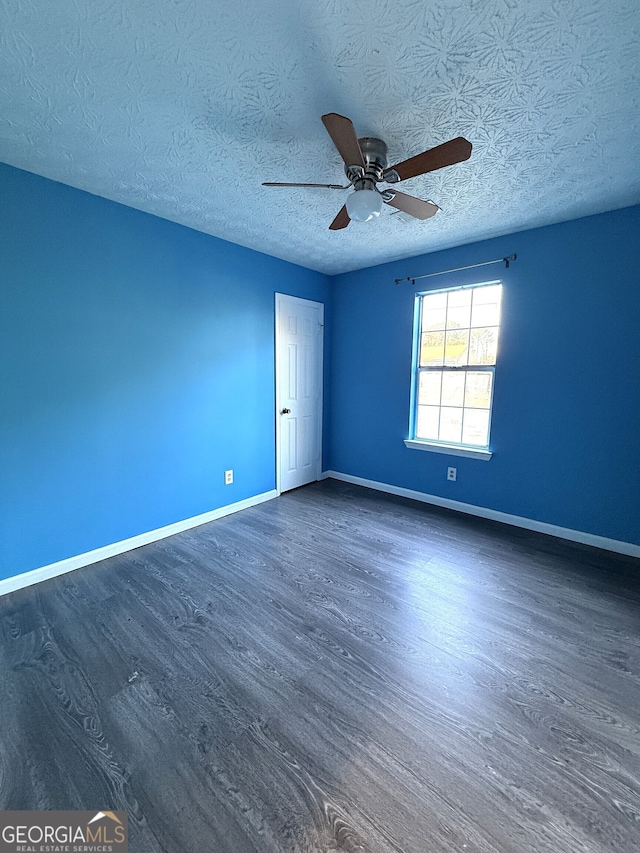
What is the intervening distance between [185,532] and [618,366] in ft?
12.1

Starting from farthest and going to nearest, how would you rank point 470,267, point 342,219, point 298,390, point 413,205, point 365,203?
point 298,390 → point 470,267 → point 342,219 → point 413,205 → point 365,203

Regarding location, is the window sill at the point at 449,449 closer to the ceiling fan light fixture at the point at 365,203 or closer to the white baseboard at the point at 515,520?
the white baseboard at the point at 515,520

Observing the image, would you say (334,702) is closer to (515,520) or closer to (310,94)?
(515,520)

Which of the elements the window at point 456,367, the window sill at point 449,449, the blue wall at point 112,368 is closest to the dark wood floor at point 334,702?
the blue wall at point 112,368

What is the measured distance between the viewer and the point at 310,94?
Result: 4.69ft

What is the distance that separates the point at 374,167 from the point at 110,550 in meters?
3.06

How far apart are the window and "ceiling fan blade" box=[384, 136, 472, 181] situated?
177 centimetres

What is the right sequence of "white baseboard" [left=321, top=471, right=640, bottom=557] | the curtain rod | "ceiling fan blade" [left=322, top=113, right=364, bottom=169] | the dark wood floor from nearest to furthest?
the dark wood floor
"ceiling fan blade" [left=322, top=113, right=364, bottom=169]
"white baseboard" [left=321, top=471, right=640, bottom=557]
the curtain rod

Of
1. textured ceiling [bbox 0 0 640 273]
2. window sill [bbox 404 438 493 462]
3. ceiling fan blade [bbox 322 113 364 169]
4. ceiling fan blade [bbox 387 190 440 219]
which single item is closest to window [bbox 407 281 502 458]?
window sill [bbox 404 438 493 462]

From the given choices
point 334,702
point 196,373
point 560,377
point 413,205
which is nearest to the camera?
point 334,702

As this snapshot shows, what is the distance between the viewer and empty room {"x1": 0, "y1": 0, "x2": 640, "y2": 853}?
111 centimetres

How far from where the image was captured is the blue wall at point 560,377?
2447 mm

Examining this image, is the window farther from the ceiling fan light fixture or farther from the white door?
the ceiling fan light fixture

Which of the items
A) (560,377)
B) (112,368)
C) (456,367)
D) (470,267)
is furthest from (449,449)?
(112,368)
